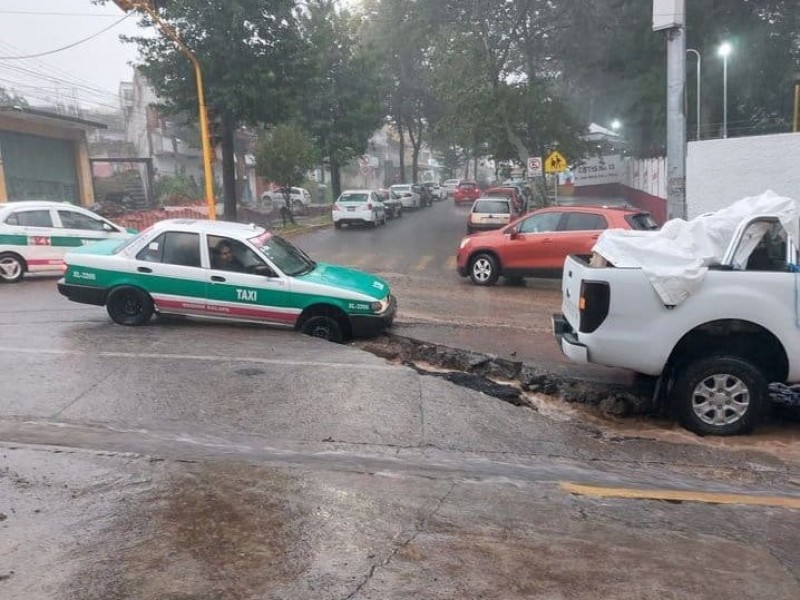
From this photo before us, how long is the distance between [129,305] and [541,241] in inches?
302

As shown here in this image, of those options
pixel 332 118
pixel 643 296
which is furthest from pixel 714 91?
pixel 643 296

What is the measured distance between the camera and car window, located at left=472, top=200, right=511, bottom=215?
73.1 ft

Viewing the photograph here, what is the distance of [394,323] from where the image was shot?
10.3 metres

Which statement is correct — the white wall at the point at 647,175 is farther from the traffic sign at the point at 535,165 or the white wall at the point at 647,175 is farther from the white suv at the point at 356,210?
the white suv at the point at 356,210

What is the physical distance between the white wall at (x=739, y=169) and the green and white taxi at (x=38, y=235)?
14856 mm

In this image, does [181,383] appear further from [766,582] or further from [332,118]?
[332,118]

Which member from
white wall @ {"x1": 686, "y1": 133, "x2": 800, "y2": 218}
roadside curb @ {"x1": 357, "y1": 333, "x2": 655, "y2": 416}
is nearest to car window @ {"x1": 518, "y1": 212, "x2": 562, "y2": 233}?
roadside curb @ {"x1": 357, "y1": 333, "x2": 655, "y2": 416}

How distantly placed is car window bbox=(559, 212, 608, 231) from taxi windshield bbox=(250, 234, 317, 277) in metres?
5.76

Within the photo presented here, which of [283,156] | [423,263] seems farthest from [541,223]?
[283,156]

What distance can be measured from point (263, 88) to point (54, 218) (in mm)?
11663

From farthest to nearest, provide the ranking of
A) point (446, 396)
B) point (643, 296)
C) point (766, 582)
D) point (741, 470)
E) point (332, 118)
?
1. point (332, 118)
2. point (446, 396)
3. point (643, 296)
4. point (741, 470)
5. point (766, 582)

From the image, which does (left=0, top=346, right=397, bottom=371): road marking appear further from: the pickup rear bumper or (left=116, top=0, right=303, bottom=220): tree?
(left=116, top=0, right=303, bottom=220): tree

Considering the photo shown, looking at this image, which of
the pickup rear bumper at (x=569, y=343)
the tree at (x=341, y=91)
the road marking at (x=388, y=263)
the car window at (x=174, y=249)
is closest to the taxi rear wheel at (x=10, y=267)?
the car window at (x=174, y=249)

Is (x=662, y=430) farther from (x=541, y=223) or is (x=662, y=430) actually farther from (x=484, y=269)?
(x=484, y=269)
